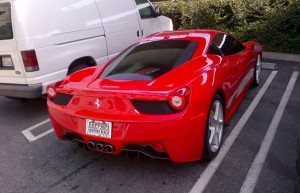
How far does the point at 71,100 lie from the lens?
331cm

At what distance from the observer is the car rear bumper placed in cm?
286

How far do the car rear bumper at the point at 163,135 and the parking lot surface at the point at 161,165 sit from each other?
1.02 feet

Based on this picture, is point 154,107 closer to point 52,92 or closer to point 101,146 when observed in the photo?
point 101,146

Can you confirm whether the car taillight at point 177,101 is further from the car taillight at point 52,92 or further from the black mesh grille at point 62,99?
the car taillight at point 52,92

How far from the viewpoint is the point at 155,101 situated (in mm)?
2920

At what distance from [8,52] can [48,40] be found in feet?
2.01

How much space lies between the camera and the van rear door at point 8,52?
4773 mm

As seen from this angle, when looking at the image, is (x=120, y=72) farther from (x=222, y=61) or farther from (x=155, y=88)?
(x=222, y=61)

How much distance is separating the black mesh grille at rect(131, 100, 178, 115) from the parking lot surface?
0.59m

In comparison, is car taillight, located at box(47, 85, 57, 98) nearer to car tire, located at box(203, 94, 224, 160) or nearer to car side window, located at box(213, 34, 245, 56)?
car tire, located at box(203, 94, 224, 160)

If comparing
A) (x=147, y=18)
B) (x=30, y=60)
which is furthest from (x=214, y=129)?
(x=147, y=18)

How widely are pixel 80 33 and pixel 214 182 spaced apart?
142 inches

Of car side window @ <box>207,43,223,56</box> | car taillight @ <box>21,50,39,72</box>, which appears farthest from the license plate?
car taillight @ <box>21,50,39,72</box>

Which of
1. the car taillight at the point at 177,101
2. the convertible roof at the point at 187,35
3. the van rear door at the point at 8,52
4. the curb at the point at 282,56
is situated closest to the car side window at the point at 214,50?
the convertible roof at the point at 187,35
